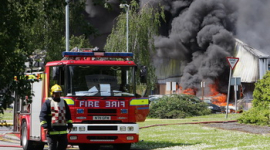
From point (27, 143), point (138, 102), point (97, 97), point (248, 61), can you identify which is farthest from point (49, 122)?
point (248, 61)

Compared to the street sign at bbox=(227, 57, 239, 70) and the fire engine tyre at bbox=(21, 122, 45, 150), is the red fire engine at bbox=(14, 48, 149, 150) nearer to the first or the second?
the fire engine tyre at bbox=(21, 122, 45, 150)

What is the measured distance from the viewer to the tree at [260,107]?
20.0 m

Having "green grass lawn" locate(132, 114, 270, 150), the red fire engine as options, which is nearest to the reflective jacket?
the red fire engine

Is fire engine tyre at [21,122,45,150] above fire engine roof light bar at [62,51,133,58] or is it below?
below

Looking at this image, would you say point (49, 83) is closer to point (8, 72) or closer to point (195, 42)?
point (8, 72)

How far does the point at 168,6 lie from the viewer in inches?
2438

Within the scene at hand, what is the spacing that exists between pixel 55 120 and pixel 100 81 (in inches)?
140

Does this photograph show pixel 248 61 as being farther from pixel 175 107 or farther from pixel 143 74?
pixel 143 74

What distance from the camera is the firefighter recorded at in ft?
34.8

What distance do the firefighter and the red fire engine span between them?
9.05 ft

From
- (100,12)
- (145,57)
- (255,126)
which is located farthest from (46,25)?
(100,12)

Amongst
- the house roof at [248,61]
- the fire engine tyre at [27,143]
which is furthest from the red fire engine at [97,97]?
the house roof at [248,61]

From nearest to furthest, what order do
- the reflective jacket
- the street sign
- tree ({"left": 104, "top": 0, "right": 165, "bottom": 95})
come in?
the reflective jacket < the street sign < tree ({"left": 104, "top": 0, "right": 165, "bottom": 95})

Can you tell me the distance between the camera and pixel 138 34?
4638cm
